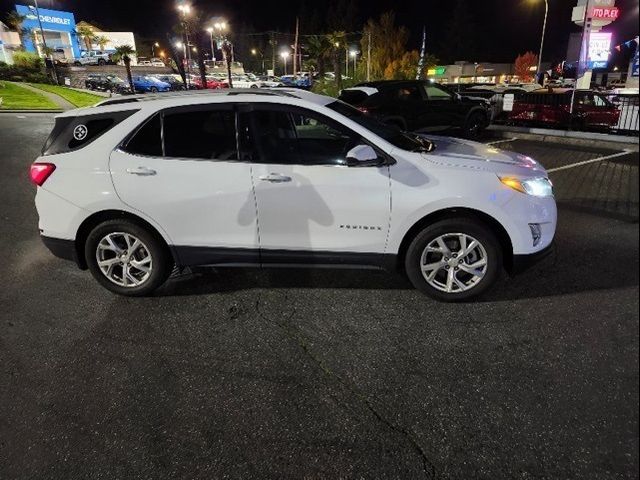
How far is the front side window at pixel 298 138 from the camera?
3811 millimetres

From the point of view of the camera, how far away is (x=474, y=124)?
514 inches

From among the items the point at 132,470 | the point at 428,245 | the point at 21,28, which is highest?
the point at 21,28

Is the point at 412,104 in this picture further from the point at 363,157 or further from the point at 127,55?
the point at 127,55

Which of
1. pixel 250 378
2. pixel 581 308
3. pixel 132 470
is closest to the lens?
pixel 132 470

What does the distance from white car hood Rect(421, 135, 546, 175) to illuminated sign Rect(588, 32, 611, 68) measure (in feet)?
45.8

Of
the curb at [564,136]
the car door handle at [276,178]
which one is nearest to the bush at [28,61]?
the curb at [564,136]

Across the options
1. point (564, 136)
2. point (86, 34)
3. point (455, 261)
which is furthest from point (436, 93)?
point (86, 34)

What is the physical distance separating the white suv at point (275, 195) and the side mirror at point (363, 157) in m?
0.01

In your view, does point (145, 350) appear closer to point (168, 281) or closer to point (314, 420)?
point (168, 281)

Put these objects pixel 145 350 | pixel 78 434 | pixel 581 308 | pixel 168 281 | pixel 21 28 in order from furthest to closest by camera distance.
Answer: pixel 21 28, pixel 168 281, pixel 581 308, pixel 145 350, pixel 78 434

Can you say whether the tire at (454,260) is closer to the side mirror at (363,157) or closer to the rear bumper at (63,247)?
the side mirror at (363,157)

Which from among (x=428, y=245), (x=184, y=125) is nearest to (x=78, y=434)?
(x=184, y=125)

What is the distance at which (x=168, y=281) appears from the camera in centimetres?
452

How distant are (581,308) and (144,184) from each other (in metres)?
3.84
